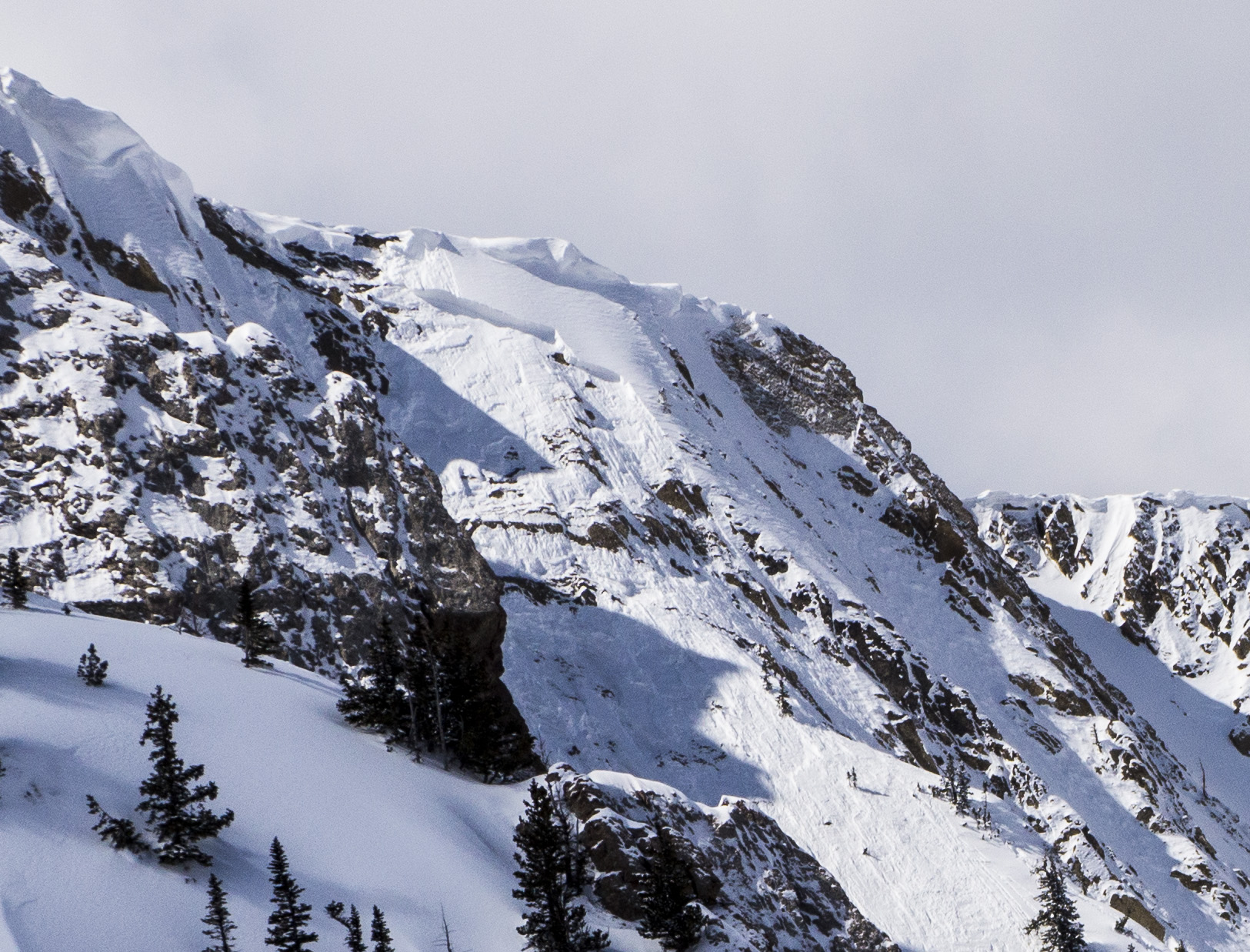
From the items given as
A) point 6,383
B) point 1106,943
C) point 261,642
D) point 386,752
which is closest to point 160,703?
point 386,752

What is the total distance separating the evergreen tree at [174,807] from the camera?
41000mm

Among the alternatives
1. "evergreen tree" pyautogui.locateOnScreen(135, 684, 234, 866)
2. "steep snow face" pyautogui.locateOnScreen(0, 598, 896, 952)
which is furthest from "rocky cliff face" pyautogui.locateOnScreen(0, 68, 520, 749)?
"evergreen tree" pyautogui.locateOnScreen(135, 684, 234, 866)

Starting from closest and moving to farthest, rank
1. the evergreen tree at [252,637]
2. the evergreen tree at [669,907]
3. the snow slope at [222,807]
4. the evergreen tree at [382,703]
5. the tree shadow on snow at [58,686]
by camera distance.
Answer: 1. the snow slope at [222,807]
2. the evergreen tree at [669,907]
3. the tree shadow on snow at [58,686]
4. the evergreen tree at [382,703]
5. the evergreen tree at [252,637]

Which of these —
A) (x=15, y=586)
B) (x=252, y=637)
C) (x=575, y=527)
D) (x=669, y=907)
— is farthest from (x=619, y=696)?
(x=669, y=907)

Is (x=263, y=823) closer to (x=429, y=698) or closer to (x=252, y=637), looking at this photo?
(x=429, y=698)

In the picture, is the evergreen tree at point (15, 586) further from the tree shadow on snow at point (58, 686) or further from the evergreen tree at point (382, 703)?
the evergreen tree at point (382, 703)

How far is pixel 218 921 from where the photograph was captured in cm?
3644

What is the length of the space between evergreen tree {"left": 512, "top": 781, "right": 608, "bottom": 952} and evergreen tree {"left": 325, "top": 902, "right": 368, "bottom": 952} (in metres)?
5.93

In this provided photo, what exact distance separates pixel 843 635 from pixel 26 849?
101 m

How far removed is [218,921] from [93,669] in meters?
17.3

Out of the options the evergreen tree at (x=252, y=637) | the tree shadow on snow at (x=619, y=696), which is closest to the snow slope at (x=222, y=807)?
the evergreen tree at (x=252, y=637)

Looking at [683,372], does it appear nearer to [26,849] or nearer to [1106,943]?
[1106,943]

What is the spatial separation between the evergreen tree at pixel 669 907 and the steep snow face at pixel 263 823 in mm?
1049

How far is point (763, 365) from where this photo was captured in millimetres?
189750
